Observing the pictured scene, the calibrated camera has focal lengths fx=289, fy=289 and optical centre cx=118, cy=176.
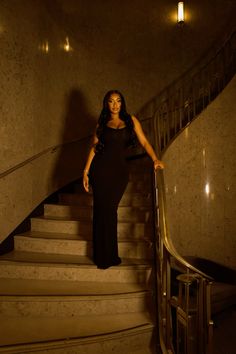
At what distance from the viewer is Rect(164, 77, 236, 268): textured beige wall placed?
3.52 meters

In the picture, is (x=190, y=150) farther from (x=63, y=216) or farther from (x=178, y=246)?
(x=63, y=216)

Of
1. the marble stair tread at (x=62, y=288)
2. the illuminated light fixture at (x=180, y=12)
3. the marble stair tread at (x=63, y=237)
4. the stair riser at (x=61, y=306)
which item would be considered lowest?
the stair riser at (x=61, y=306)

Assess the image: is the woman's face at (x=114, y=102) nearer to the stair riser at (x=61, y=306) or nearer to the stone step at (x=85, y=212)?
the stone step at (x=85, y=212)

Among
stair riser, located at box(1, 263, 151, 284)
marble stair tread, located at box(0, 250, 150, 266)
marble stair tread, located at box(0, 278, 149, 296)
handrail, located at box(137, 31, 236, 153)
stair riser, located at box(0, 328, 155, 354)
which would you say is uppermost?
handrail, located at box(137, 31, 236, 153)

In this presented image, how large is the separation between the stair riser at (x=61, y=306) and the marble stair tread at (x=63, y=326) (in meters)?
0.04

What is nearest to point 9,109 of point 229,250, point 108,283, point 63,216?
point 63,216

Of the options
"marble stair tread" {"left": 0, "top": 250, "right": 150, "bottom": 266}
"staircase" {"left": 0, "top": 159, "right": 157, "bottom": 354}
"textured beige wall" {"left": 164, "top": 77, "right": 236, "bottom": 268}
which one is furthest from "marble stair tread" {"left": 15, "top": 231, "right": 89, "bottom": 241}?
"textured beige wall" {"left": 164, "top": 77, "right": 236, "bottom": 268}

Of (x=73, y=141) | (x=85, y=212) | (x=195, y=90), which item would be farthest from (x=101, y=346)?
(x=195, y=90)

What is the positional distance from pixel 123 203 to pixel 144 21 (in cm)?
358

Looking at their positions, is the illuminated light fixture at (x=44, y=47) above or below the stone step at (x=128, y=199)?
above

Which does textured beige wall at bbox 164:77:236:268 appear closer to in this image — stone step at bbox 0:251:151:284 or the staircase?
the staircase

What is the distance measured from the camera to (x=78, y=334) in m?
1.87

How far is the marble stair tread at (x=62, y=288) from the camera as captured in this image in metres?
2.18

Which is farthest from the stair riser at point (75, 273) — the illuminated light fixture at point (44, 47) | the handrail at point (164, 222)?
the illuminated light fixture at point (44, 47)
